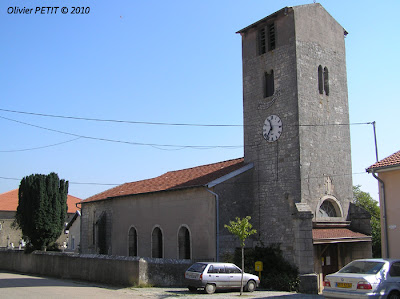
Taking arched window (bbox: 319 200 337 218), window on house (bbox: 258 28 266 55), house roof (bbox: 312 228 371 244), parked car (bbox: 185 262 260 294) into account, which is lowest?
parked car (bbox: 185 262 260 294)

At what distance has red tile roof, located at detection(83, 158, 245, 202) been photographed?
82.6 feet

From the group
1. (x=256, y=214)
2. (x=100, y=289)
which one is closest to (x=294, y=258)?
(x=256, y=214)

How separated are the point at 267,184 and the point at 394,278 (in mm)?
11585

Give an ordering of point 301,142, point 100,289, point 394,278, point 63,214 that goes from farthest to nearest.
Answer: point 63,214, point 301,142, point 100,289, point 394,278

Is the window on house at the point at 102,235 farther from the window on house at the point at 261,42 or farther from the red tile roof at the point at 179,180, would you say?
the window on house at the point at 261,42

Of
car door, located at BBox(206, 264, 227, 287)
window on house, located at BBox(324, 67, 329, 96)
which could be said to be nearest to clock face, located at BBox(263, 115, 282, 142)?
Result: window on house, located at BBox(324, 67, 329, 96)

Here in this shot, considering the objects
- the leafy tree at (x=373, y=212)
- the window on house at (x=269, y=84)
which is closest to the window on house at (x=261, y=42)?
the window on house at (x=269, y=84)

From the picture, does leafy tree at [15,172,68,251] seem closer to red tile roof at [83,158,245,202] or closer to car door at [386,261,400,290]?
red tile roof at [83,158,245,202]

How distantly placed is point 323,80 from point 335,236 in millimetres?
8553

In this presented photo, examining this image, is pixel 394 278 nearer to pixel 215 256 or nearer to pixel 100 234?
pixel 215 256

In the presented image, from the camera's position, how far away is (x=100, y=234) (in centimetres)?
3247

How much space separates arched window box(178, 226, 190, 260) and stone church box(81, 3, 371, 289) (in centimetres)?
6

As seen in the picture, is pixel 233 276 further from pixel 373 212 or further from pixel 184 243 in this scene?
pixel 373 212

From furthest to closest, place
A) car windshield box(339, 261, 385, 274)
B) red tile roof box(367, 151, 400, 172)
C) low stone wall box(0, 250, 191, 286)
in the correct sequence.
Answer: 1. low stone wall box(0, 250, 191, 286)
2. red tile roof box(367, 151, 400, 172)
3. car windshield box(339, 261, 385, 274)
